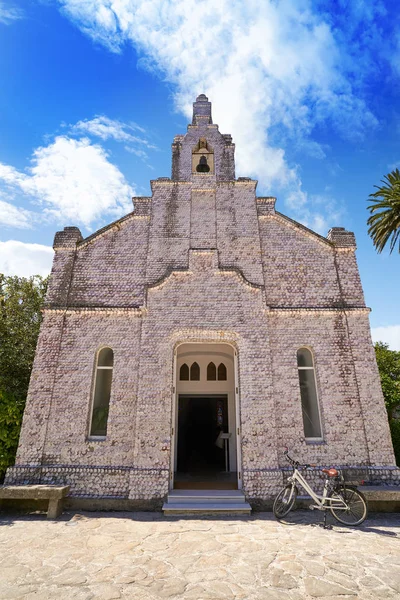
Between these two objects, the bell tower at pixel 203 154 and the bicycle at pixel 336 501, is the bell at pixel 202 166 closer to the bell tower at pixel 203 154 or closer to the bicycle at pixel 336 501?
the bell tower at pixel 203 154

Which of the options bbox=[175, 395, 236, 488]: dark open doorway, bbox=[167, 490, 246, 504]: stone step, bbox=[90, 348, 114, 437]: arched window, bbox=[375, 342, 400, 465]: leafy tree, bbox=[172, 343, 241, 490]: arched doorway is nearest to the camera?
bbox=[167, 490, 246, 504]: stone step

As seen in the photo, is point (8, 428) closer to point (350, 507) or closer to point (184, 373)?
point (184, 373)

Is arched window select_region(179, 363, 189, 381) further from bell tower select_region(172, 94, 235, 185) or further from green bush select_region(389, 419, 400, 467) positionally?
green bush select_region(389, 419, 400, 467)

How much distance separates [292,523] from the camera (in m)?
6.80

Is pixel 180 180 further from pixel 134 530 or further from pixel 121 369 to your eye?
pixel 134 530

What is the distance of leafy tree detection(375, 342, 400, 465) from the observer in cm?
1130

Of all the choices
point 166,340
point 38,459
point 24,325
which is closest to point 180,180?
point 166,340

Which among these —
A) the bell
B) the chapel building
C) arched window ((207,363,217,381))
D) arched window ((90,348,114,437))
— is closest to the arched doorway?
arched window ((207,363,217,381))

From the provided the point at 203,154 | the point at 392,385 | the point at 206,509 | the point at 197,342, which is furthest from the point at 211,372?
the point at 203,154

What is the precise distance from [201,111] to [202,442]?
15.9 m

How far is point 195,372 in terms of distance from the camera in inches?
499

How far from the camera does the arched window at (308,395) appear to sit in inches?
349

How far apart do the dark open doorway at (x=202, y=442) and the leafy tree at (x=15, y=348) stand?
15.9 feet

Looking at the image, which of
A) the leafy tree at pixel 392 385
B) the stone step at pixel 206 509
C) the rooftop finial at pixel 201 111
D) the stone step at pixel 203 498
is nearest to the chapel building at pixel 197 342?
the stone step at pixel 203 498
